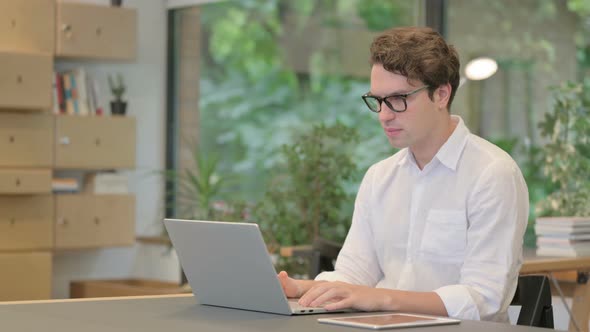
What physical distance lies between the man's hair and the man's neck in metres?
0.10

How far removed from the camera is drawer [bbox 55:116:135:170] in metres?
6.14

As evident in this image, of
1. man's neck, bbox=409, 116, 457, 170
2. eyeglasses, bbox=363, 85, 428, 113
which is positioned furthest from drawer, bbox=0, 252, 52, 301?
eyeglasses, bbox=363, 85, 428, 113

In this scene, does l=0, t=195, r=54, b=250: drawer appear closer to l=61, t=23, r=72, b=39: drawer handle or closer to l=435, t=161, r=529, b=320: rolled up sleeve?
l=61, t=23, r=72, b=39: drawer handle

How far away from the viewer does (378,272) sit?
107 inches

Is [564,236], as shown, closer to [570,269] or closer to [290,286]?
[570,269]

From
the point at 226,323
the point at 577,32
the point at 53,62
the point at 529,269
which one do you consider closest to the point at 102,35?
the point at 53,62

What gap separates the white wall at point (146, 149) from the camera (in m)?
6.73

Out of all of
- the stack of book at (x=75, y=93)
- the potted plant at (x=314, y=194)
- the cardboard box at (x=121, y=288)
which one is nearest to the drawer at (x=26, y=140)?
the stack of book at (x=75, y=93)

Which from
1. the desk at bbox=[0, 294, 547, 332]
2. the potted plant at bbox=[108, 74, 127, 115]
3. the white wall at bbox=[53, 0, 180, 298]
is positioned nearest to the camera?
the desk at bbox=[0, 294, 547, 332]

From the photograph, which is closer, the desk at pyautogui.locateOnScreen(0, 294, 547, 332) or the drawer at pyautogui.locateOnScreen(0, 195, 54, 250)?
the desk at pyautogui.locateOnScreen(0, 294, 547, 332)

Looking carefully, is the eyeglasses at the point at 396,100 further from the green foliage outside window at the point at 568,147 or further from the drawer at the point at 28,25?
the drawer at the point at 28,25

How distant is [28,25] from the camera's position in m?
6.00

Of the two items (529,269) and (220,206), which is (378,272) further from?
(220,206)

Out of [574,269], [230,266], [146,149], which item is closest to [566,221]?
[574,269]
